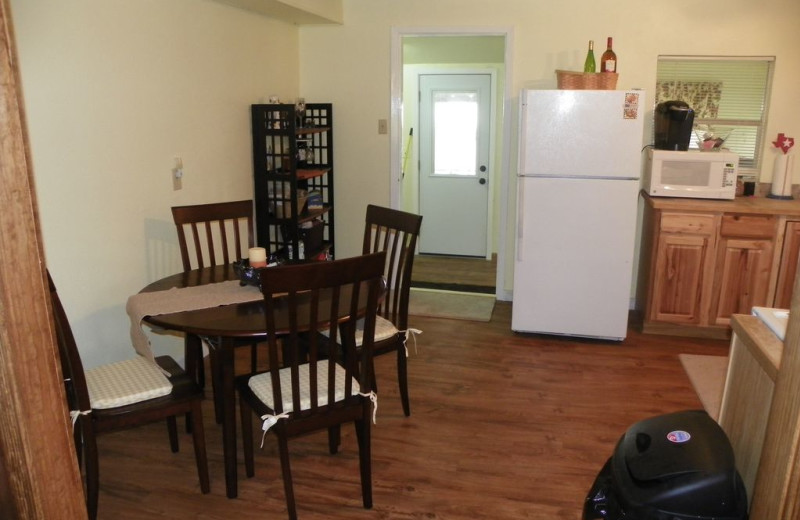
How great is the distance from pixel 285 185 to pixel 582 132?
6.29 ft

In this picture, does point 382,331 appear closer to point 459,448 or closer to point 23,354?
point 459,448

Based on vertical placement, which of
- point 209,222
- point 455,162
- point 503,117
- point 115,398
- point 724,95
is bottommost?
point 115,398

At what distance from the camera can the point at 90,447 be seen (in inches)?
88.4

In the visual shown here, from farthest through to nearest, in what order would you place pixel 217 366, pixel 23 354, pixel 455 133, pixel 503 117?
1. pixel 455 133
2. pixel 503 117
3. pixel 217 366
4. pixel 23 354

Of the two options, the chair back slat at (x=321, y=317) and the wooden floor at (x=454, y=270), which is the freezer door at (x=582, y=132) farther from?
the chair back slat at (x=321, y=317)

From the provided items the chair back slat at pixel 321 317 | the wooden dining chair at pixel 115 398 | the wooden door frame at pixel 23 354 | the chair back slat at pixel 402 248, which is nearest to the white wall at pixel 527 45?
the chair back slat at pixel 402 248

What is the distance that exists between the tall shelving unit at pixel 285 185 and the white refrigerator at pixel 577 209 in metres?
1.45

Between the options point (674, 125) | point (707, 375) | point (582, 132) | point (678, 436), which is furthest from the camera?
point (674, 125)

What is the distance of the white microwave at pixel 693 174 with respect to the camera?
13.7 feet

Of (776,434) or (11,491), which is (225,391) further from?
(776,434)

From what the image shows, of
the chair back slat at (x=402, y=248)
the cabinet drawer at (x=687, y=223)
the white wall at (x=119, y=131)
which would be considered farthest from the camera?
the cabinet drawer at (x=687, y=223)

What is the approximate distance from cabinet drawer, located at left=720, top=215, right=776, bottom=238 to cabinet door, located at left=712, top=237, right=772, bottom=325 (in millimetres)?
38

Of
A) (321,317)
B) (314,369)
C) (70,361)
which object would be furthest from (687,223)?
(70,361)

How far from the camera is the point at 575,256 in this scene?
13.6 ft
